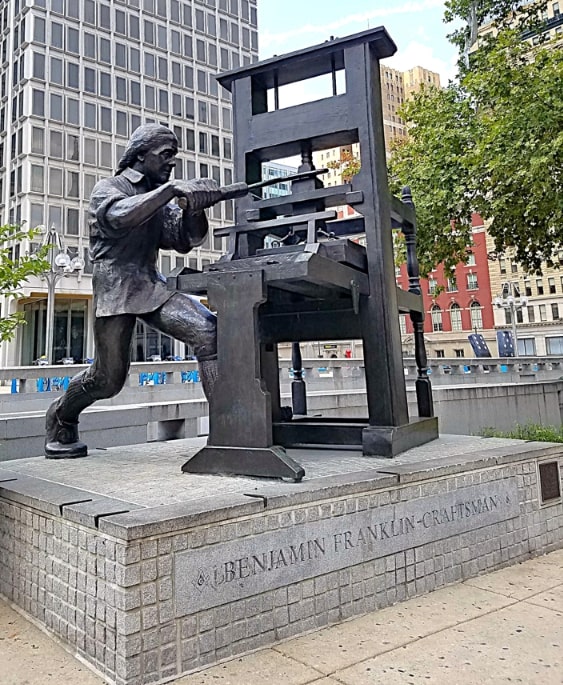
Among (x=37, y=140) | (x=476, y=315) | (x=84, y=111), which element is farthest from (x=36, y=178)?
(x=476, y=315)

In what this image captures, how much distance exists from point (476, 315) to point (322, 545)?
6111 centimetres

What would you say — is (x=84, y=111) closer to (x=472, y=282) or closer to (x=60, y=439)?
(x=472, y=282)

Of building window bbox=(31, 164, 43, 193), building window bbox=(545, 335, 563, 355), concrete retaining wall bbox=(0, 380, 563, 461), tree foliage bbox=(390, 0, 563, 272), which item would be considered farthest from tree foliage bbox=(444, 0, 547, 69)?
building window bbox=(545, 335, 563, 355)

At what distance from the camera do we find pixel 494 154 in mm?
12352

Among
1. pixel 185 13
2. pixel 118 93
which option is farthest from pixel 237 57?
pixel 118 93

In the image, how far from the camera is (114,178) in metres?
4.41

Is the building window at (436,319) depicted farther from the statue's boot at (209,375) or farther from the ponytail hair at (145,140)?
the statue's boot at (209,375)

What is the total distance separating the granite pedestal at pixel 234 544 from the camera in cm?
272

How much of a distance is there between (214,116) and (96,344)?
47.1 m

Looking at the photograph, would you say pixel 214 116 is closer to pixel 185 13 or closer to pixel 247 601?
pixel 185 13

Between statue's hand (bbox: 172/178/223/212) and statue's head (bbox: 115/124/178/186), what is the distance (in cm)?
60

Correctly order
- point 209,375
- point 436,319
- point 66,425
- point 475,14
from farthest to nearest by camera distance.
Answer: point 436,319 < point 475,14 < point 66,425 < point 209,375

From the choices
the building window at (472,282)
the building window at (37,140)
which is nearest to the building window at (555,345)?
the building window at (472,282)

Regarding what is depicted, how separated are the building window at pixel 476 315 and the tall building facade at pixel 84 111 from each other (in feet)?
95.6
